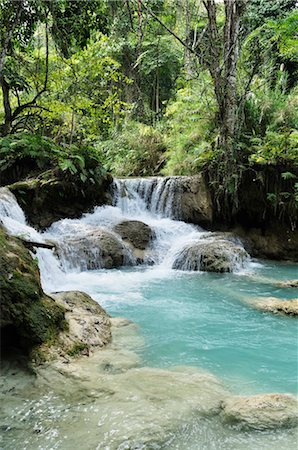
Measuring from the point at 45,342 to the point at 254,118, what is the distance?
9.62 metres

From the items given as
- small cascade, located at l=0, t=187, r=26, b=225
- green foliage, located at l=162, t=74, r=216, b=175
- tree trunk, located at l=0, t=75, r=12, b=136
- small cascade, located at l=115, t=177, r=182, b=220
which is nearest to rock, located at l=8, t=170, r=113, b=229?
small cascade, located at l=0, t=187, r=26, b=225

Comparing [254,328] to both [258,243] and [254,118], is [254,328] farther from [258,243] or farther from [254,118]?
[254,118]

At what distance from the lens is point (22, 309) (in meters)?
3.09

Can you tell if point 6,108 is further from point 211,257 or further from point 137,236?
point 211,257

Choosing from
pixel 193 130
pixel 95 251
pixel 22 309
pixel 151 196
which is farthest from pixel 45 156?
pixel 22 309

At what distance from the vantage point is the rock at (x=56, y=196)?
9008 mm

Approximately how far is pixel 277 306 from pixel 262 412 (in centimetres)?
320

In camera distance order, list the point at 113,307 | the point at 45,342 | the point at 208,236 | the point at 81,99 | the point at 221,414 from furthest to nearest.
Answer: the point at 81,99, the point at 208,236, the point at 113,307, the point at 45,342, the point at 221,414

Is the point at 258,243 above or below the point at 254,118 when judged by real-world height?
below

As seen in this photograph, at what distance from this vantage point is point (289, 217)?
33.2 feet

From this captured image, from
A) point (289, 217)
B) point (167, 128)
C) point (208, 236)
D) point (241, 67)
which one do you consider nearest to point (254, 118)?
point (241, 67)

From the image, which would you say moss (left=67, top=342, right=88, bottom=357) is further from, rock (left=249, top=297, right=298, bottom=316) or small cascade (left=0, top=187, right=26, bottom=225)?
small cascade (left=0, top=187, right=26, bottom=225)

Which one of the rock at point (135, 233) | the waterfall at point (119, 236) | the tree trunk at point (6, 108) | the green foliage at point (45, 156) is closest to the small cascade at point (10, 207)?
the waterfall at point (119, 236)

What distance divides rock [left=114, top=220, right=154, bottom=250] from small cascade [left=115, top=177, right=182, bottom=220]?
4.89 ft
